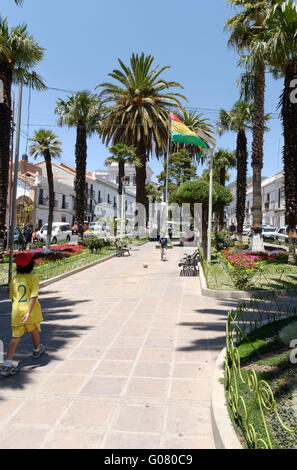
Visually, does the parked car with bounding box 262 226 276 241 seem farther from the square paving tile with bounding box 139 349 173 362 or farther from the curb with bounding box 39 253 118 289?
the square paving tile with bounding box 139 349 173 362

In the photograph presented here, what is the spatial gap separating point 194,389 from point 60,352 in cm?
226

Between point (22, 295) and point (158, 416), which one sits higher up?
point (22, 295)

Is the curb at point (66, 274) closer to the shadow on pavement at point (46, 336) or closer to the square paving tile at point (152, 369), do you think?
the shadow on pavement at point (46, 336)

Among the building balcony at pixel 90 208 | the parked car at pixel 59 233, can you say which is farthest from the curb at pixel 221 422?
the building balcony at pixel 90 208

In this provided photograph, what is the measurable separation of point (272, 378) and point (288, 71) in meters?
12.8

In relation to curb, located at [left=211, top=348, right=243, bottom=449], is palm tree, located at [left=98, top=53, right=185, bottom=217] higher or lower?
higher

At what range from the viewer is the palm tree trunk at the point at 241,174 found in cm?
2508

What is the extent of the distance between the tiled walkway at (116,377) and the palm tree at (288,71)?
21.9ft

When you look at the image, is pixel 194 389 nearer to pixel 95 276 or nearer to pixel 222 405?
pixel 222 405

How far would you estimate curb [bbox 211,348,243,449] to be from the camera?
296 centimetres

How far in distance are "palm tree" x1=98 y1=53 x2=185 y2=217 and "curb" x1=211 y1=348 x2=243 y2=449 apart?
29.0 metres

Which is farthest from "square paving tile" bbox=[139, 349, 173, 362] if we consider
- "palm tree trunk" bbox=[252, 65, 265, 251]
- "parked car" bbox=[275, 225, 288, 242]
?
"parked car" bbox=[275, 225, 288, 242]

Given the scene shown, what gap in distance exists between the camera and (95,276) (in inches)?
551
